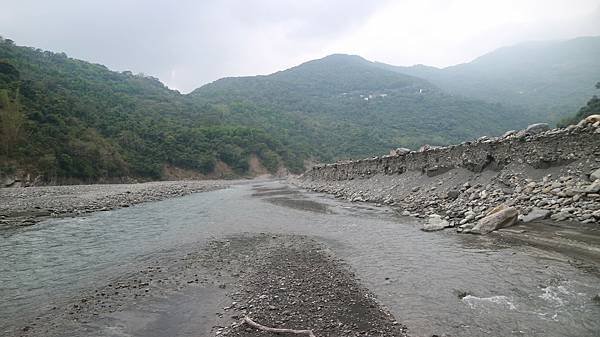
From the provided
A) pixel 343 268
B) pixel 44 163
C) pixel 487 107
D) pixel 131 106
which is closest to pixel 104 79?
pixel 131 106

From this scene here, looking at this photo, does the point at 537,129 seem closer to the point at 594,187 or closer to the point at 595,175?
the point at 595,175

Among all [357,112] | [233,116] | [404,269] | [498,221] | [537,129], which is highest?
[357,112]

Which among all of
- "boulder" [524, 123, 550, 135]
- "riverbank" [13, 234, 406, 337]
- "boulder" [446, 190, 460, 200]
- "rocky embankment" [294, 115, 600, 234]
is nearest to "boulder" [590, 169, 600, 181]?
"rocky embankment" [294, 115, 600, 234]

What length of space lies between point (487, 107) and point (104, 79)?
473ft

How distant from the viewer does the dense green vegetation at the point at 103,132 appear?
42062 mm

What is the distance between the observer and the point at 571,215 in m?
10.5

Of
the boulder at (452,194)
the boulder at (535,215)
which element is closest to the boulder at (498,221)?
the boulder at (535,215)

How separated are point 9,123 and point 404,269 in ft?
156

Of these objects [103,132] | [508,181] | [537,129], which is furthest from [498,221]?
[103,132]

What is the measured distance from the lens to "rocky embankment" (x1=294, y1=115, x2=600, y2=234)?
11.4 metres

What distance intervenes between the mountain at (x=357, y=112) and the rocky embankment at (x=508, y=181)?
8108 cm

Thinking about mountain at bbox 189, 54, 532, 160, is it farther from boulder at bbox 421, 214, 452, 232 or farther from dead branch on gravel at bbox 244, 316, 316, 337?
dead branch on gravel at bbox 244, 316, 316, 337

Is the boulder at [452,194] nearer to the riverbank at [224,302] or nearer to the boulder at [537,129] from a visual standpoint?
the boulder at [537,129]

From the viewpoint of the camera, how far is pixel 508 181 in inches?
573
